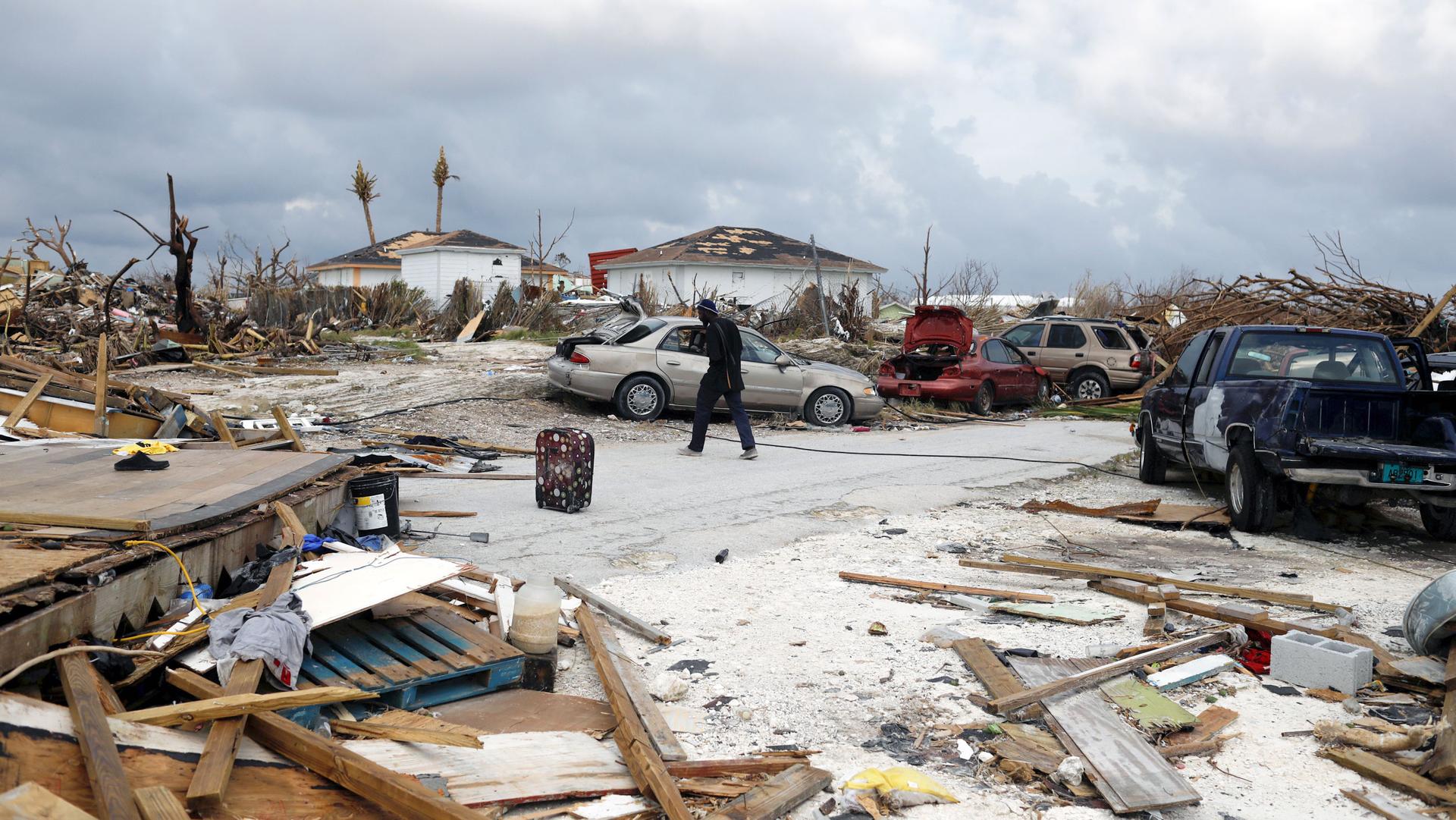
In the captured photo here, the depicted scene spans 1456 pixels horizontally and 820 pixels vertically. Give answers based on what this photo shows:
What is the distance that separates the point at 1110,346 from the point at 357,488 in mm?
16904

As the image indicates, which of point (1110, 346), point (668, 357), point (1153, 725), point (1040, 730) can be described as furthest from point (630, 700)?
point (1110, 346)

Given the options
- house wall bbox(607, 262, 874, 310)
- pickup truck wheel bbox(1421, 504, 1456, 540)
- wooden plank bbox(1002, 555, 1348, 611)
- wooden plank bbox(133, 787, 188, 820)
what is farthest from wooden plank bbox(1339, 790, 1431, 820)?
house wall bbox(607, 262, 874, 310)

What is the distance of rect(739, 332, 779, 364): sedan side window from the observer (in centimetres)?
1602

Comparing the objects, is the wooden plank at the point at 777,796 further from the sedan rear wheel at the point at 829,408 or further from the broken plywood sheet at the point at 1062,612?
the sedan rear wheel at the point at 829,408

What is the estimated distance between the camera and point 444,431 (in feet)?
43.7

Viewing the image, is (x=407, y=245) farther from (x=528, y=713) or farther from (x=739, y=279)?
(x=528, y=713)

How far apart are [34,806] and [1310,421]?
8.93 m

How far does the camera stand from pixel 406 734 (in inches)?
148

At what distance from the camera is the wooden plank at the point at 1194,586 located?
627 centimetres

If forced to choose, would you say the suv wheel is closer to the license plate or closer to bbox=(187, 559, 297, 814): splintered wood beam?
the license plate

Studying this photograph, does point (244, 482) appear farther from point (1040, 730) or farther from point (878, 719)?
point (1040, 730)

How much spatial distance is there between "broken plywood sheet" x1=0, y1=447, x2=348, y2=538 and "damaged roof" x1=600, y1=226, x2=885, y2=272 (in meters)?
31.8

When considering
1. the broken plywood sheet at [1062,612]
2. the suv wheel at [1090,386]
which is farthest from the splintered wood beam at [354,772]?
the suv wheel at [1090,386]

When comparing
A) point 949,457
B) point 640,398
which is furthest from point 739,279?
point 949,457
